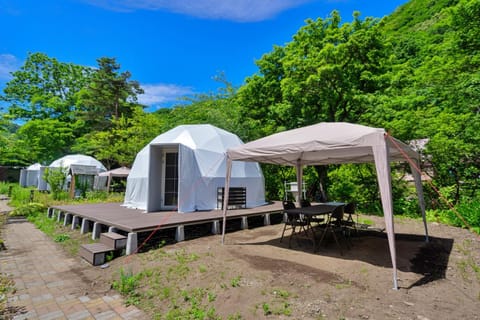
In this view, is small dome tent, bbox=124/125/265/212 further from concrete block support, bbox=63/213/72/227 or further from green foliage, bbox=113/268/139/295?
green foliage, bbox=113/268/139/295

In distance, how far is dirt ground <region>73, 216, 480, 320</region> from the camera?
2855mm

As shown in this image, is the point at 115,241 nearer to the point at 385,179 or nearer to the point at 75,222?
the point at 75,222

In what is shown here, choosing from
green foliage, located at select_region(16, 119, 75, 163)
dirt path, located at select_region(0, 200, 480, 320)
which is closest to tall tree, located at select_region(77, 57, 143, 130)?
green foliage, located at select_region(16, 119, 75, 163)

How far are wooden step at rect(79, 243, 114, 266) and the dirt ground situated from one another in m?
0.25

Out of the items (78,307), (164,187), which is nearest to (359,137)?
(78,307)

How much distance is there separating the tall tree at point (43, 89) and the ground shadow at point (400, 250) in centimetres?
3209

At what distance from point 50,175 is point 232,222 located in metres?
11.6

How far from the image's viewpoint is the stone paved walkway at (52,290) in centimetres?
300

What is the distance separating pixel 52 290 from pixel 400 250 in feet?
22.3

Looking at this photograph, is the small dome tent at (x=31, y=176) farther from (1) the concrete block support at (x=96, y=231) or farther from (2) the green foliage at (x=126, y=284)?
(2) the green foliage at (x=126, y=284)

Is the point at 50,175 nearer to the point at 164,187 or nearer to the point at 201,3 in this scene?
the point at 164,187

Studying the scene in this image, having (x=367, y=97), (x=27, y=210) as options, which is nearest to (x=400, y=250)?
(x=367, y=97)

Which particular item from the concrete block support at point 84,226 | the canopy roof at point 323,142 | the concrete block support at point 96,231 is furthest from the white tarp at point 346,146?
the concrete block support at point 84,226

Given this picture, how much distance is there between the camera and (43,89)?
30.4 metres
